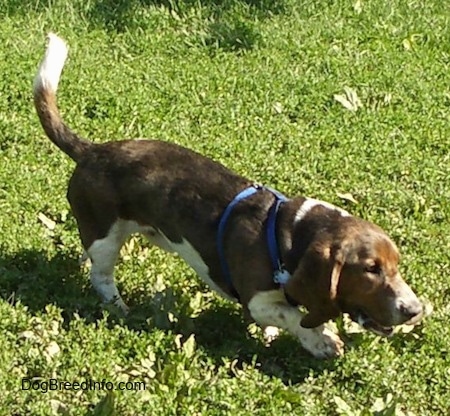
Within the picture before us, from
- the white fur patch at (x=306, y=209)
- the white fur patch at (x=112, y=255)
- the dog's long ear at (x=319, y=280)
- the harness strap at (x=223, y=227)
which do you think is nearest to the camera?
the dog's long ear at (x=319, y=280)

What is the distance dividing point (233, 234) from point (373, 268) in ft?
2.30

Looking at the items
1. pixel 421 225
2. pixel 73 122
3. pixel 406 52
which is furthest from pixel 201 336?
pixel 406 52

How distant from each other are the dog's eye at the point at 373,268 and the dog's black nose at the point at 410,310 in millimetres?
179

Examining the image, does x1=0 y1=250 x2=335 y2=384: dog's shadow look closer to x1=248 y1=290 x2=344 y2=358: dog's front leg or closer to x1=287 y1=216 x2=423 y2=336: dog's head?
x1=248 y1=290 x2=344 y2=358: dog's front leg

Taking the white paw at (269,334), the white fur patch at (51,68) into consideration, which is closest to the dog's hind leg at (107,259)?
the white paw at (269,334)

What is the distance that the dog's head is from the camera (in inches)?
193

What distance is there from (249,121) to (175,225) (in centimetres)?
234

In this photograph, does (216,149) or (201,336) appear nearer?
(201,336)

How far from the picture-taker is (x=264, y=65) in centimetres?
848

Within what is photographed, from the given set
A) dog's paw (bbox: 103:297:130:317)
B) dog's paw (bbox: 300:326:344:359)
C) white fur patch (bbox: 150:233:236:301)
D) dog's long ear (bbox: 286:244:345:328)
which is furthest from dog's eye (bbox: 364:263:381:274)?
dog's paw (bbox: 103:297:130:317)

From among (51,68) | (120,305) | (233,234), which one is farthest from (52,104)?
(233,234)

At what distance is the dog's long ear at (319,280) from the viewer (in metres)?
4.88

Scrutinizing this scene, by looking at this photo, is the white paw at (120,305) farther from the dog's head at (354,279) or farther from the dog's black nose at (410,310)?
the dog's black nose at (410,310)

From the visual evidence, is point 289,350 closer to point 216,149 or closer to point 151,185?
point 151,185
